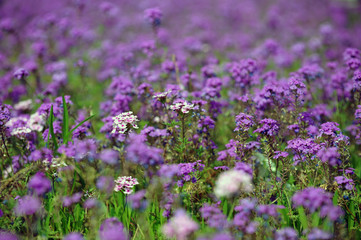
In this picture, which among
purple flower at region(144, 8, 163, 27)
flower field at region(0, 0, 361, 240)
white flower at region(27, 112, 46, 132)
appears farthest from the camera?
purple flower at region(144, 8, 163, 27)

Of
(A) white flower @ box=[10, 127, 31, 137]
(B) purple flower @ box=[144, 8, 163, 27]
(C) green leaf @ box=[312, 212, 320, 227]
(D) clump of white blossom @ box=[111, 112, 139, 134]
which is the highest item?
(B) purple flower @ box=[144, 8, 163, 27]

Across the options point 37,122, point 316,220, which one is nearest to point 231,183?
point 316,220

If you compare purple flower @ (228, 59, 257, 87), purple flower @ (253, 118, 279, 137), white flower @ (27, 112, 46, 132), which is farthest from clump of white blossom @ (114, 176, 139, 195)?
purple flower @ (228, 59, 257, 87)

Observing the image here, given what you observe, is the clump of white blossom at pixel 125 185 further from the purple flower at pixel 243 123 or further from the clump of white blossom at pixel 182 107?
the purple flower at pixel 243 123

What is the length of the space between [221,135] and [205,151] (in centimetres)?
106

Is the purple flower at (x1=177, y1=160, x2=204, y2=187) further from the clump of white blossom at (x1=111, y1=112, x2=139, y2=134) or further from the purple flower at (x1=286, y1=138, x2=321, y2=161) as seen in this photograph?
the purple flower at (x1=286, y1=138, x2=321, y2=161)

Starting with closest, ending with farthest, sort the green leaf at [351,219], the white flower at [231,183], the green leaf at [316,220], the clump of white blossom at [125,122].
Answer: the white flower at [231,183]
the green leaf at [316,220]
the green leaf at [351,219]
the clump of white blossom at [125,122]

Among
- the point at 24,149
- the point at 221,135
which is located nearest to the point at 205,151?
the point at 221,135

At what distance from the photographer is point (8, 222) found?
11.6 ft

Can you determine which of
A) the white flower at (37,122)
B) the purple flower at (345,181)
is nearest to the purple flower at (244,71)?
the purple flower at (345,181)

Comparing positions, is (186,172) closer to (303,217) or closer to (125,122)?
(125,122)

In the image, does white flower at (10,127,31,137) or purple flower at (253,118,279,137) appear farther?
white flower at (10,127,31,137)

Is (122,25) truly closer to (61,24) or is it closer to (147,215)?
(61,24)

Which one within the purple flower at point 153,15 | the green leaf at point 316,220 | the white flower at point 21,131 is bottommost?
the green leaf at point 316,220
